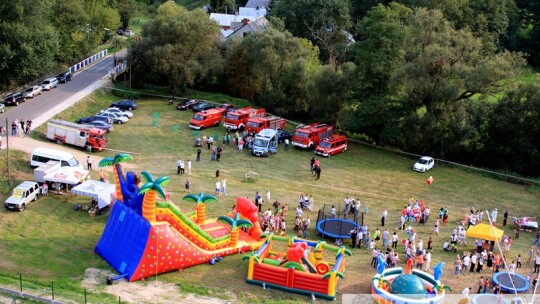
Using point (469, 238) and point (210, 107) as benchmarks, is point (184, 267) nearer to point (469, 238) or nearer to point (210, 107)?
point (469, 238)

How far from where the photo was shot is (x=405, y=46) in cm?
5938

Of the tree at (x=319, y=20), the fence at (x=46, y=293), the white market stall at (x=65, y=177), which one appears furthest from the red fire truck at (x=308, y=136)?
the tree at (x=319, y=20)

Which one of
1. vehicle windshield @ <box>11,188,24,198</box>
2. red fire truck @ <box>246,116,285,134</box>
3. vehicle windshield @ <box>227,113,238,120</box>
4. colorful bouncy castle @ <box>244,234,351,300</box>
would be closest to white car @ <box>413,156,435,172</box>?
red fire truck @ <box>246,116,285,134</box>

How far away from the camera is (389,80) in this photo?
2382 inches

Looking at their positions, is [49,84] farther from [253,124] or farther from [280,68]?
[280,68]

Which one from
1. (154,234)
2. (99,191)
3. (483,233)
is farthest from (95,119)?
(483,233)

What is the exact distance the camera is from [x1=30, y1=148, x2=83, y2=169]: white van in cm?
4438

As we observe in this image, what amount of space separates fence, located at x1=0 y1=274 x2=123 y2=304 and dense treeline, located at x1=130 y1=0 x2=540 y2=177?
118ft

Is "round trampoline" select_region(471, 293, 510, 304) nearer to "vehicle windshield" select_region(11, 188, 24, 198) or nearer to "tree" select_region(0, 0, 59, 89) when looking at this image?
"vehicle windshield" select_region(11, 188, 24, 198)

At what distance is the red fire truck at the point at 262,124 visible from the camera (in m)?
59.3

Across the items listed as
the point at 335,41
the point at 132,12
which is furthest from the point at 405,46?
the point at 132,12

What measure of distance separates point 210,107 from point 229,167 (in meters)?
15.5

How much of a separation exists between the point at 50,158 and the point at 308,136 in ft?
72.5

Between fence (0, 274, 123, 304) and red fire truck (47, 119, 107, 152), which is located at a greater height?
red fire truck (47, 119, 107, 152)
